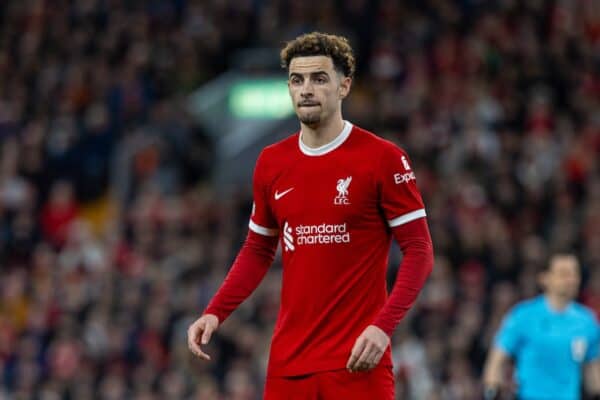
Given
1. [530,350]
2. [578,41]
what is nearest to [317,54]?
[530,350]

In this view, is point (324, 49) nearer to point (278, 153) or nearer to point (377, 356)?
point (278, 153)

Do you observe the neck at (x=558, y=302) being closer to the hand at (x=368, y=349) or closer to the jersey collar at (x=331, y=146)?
the jersey collar at (x=331, y=146)

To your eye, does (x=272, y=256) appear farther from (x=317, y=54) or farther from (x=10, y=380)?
(x=10, y=380)

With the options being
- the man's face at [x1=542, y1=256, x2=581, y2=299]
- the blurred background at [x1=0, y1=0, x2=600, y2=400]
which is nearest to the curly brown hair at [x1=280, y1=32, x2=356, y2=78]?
the man's face at [x1=542, y1=256, x2=581, y2=299]

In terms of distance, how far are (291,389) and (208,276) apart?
33.5 feet

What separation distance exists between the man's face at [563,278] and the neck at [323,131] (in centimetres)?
465

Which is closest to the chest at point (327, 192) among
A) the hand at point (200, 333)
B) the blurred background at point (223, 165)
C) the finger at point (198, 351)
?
the hand at point (200, 333)

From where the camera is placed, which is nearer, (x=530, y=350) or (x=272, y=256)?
(x=272, y=256)

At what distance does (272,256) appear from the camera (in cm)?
636

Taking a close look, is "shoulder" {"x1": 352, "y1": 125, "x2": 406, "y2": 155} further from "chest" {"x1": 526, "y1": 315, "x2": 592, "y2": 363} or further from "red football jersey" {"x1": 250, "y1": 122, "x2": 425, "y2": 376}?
"chest" {"x1": 526, "y1": 315, "x2": 592, "y2": 363}

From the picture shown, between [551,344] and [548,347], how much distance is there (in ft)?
0.12

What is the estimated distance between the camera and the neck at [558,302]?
34.3 feet

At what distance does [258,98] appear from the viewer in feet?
66.9

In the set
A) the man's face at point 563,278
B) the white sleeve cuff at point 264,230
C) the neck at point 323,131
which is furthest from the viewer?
the man's face at point 563,278
